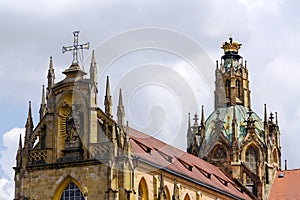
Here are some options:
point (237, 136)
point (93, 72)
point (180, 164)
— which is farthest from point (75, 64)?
point (237, 136)

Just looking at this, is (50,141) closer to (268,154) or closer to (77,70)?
(77,70)

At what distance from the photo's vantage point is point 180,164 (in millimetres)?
66625

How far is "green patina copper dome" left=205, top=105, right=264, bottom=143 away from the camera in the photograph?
86562mm

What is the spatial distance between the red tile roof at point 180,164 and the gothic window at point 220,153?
12.8 ft

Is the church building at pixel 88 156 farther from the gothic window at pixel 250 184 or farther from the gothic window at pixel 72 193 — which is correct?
the gothic window at pixel 250 184

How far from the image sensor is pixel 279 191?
278 feet

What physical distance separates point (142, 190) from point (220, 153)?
1224 inches

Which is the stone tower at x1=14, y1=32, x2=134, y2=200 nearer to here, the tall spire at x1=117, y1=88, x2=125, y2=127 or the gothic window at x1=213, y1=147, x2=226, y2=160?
the tall spire at x1=117, y1=88, x2=125, y2=127

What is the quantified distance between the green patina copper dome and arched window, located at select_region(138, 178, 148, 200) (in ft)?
102

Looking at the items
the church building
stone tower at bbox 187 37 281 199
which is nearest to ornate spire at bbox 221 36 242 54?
stone tower at bbox 187 37 281 199

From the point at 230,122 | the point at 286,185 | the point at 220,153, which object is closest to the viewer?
the point at 286,185

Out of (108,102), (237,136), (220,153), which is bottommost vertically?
(108,102)

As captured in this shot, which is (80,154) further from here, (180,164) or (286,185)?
(286,185)

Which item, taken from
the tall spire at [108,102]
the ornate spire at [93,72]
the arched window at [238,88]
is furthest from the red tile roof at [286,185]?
the ornate spire at [93,72]
